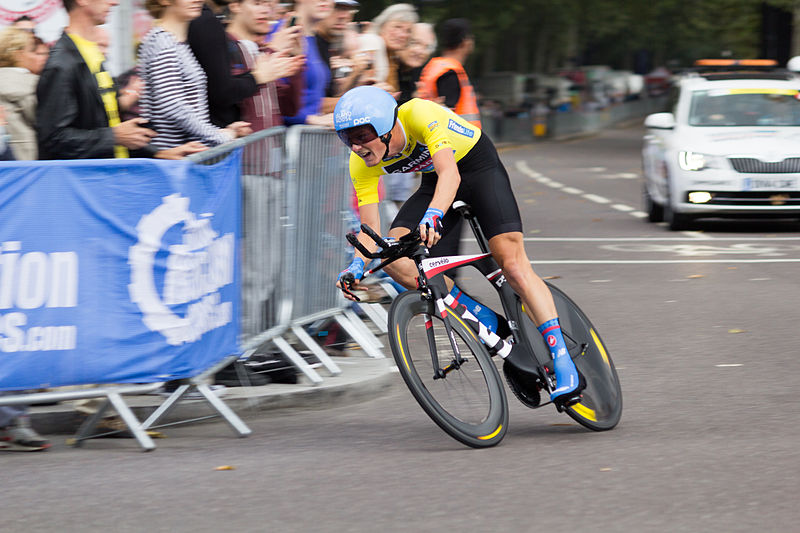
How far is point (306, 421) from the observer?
659 centimetres

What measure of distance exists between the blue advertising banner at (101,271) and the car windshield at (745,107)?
10.2 m

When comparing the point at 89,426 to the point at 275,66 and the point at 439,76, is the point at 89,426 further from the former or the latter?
the point at 439,76

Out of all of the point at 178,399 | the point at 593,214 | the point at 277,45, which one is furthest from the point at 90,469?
the point at 593,214

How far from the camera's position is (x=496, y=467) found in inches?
212

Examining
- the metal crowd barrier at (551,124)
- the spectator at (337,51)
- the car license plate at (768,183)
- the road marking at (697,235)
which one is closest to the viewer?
the spectator at (337,51)

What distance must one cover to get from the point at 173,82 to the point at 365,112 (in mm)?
1878

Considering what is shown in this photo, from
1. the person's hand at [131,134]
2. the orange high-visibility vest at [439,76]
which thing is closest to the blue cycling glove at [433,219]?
the person's hand at [131,134]

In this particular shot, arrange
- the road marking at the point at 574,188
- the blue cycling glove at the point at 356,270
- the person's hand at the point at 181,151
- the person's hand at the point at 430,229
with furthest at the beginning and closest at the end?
the road marking at the point at 574,188 < the person's hand at the point at 181,151 < the blue cycling glove at the point at 356,270 < the person's hand at the point at 430,229

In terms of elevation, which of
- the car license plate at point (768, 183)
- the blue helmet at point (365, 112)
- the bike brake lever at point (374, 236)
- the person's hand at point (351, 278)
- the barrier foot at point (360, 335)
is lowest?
the car license plate at point (768, 183)

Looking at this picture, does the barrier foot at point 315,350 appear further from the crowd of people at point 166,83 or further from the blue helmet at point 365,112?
the blue helmet at point 365,112

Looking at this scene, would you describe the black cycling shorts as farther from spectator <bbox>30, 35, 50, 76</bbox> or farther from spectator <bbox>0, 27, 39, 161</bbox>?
spectator <bbox>30, 35, 50, 76</bbox>

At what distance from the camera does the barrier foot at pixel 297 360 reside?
23.0ft

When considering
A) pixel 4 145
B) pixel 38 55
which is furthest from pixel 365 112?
pixel 38 55

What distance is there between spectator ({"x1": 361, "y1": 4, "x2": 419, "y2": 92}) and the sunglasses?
4215 millimetres
